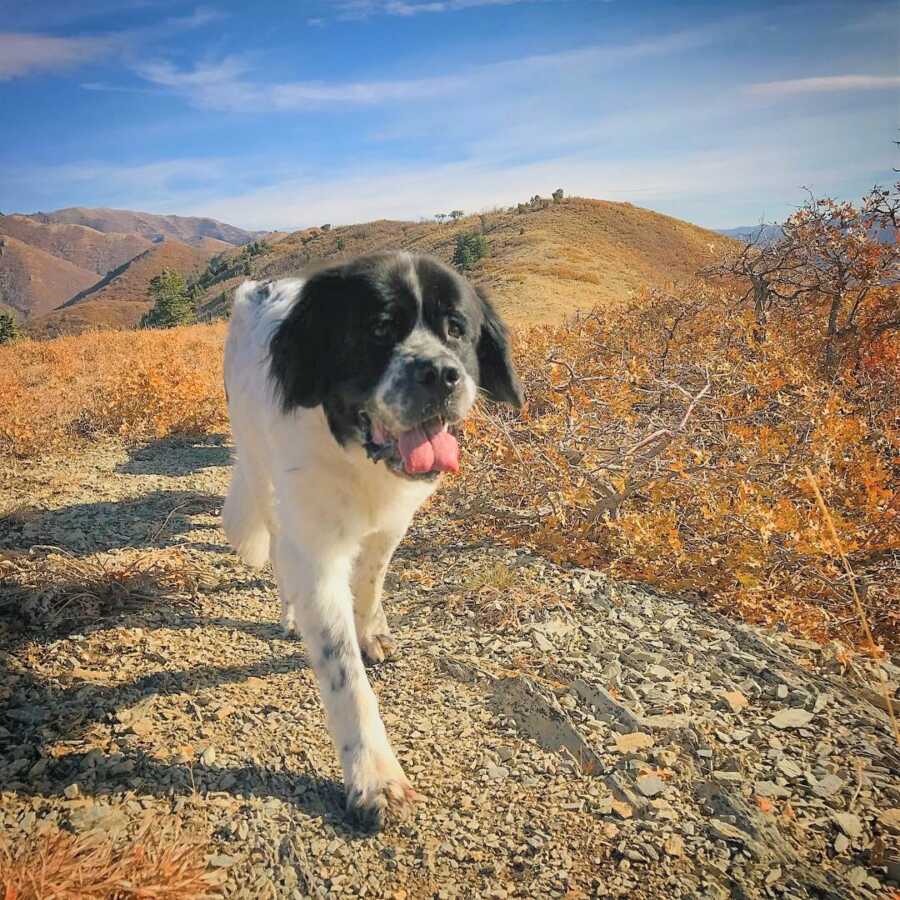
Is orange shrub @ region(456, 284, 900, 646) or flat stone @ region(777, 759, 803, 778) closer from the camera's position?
flat stone @ region(777, 759, 803, 778)

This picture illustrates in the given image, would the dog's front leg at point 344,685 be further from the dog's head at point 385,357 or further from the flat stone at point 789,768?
the flat stone at point 789,768

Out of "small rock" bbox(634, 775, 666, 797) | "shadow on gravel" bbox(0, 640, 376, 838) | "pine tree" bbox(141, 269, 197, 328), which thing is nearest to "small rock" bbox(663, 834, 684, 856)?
"small rock" bbox(634, 775, 666, 797)

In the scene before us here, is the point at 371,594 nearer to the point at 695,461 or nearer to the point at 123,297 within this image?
the point at 695,461

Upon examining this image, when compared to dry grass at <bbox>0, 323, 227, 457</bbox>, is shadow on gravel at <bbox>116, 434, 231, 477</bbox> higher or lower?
lower

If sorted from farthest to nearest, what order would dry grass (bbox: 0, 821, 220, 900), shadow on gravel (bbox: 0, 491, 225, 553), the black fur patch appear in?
shadow on gravel (bbox: 0, 491, 225, 553)
the black fur patch
dry grass (bbox: 0, 821, 220, 900)

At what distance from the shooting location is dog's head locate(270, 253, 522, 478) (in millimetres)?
2221

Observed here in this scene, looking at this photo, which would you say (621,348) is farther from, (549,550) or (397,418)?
(397,418)

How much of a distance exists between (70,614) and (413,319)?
2.06 m

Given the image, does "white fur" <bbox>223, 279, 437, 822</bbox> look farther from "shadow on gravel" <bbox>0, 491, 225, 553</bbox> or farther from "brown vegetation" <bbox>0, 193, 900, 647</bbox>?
"shadow on gravel" <bbox>0, 491, 225, 553</bbox>

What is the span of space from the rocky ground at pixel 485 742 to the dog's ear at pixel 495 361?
999 millimetres

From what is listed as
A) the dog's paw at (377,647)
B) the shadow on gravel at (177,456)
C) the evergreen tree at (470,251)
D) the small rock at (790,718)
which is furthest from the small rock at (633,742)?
the evergreen tree at (470,251)

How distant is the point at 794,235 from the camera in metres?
6.62

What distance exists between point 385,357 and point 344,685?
1113 mm

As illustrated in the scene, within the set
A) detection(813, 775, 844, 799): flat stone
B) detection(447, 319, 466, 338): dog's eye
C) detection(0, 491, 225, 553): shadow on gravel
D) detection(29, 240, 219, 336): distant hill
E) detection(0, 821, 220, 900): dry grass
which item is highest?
detection(29, 240, 219, 336): distant hill
